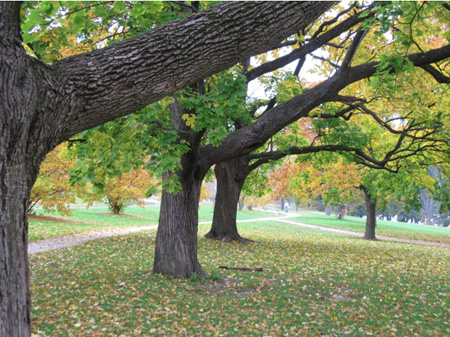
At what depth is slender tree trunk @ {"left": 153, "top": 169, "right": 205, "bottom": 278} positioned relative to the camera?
8.23m

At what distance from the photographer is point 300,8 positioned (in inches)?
123

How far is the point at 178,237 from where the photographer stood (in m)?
8.23

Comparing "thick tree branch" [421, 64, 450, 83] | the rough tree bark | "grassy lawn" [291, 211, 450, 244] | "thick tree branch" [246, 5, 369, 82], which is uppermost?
"thick tree branch" [246, 5, 369, 82]

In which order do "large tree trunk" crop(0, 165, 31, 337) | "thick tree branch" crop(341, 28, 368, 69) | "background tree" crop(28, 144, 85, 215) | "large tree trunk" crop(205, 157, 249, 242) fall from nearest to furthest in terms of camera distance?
"large tree trunk" crop(0, 165, 31, 337) → "thick tree branch" crop(341, 28, 368, 69) → "large tree trunk" crop(205, 157, 249, 242) → "background tree" crop(28, 144, 85, 215)

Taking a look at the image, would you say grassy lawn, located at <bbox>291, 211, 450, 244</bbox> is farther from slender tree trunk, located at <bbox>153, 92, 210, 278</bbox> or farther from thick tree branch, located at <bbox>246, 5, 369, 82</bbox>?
slender tree trunk, located at <bbox>153, 92, 210, 278</bbox>

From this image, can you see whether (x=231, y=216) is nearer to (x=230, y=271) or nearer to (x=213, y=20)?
(x=230, y=271)

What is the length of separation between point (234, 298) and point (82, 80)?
18.7ft

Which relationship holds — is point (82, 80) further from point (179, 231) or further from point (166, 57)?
point (179, 231)

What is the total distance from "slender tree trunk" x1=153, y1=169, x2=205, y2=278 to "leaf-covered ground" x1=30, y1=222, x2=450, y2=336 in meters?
0.36

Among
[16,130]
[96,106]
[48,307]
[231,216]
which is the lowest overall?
[48,307]

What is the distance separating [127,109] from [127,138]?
256 cm

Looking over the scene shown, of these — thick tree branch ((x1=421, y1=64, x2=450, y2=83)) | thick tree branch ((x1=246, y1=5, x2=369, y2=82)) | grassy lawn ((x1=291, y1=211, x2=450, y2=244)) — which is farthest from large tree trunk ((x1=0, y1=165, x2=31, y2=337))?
grassy lawn ((x1=291, y1=211, x2=450, y2=244))

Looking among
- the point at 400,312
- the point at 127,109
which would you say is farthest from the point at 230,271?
the point at 127,109

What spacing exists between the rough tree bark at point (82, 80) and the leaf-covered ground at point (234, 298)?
3.18 metres
